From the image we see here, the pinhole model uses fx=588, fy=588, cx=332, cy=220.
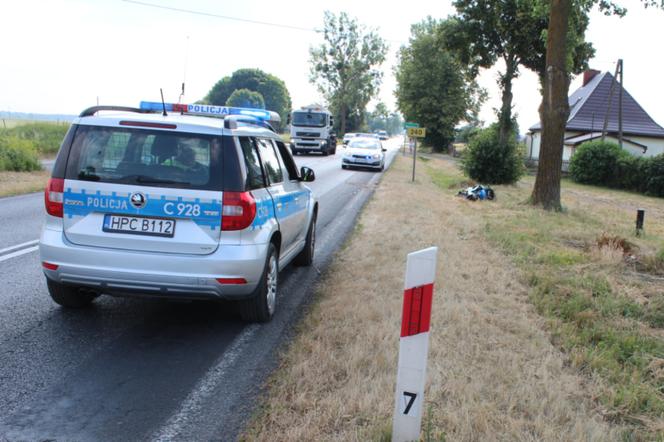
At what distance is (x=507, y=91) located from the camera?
3569cm

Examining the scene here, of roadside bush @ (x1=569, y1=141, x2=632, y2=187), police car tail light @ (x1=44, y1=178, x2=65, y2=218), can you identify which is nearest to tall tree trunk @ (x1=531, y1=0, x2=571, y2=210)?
police car tail light @ (x1=44, y1=178, x2=65, y2=218)

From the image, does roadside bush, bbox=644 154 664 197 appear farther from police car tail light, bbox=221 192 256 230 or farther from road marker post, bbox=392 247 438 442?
road marker post, bbox=392 247 438 442

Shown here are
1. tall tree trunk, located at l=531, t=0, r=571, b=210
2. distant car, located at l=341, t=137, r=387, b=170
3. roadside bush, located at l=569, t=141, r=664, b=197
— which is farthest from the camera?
roadside bush, located at l=569, t=141, r=664, b=197

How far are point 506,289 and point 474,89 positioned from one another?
66.7m

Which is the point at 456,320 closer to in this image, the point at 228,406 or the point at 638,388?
the point at 638,388

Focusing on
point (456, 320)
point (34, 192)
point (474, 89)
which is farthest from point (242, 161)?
point (474, 89)

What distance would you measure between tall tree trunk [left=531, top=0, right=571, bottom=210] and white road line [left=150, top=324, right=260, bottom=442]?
12.0 m

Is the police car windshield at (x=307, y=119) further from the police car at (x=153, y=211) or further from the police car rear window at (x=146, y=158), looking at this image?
the police car rear window at (x=146, y=158)

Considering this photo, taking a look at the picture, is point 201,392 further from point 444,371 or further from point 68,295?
point 68,295

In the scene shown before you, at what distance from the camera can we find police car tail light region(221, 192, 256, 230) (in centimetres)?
467

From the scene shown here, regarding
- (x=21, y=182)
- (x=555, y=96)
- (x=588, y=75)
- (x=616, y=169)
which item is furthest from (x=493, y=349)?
(x=588, y=75)

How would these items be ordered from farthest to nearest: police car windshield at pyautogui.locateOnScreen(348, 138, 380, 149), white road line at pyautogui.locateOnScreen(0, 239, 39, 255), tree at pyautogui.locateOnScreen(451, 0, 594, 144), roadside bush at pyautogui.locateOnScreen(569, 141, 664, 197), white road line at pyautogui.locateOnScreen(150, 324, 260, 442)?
tree at pyautogui.locateOnScreen(451, 0, 594, 144) → roadside bush at pyautogui.locateOnScreen(569, 141, 664, 197) → police car windshield at pyautogui.locateOnScreen(348, 138, 380, 149) → white road line at pyautogui.locateOnScreen(0, 239, 39, 255) → white road line at pyautogui.locateOnScreen(150, 324, 260, 442)

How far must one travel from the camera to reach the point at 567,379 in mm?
4129

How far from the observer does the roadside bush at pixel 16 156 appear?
18173 millimetres
